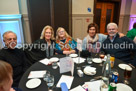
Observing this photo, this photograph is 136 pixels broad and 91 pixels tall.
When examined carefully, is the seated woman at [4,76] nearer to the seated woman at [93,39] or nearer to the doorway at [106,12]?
the seated woman at [93,39]

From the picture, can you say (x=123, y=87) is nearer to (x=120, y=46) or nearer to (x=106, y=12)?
(x=120, y=46)

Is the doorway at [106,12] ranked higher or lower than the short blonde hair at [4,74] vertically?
higher

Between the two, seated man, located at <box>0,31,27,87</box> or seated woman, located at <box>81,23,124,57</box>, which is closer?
seated man, located at <box>0,31,27,87</box>

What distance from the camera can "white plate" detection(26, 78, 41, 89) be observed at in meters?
0.94

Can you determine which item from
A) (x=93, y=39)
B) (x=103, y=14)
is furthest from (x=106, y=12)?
(x=93, y=39)

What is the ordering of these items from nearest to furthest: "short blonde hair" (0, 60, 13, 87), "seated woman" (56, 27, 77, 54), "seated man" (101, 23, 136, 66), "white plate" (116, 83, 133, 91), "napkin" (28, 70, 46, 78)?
"short blonde hair" (0, 60, 13, 87) → "white plate" (116, 83, 133, 91) → "napkin" (28, 70, 46, 78) → "seated man" (101, 23, 136, 66) → "seated woman" (56, 27, 77, 54)

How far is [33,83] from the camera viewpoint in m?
0.98

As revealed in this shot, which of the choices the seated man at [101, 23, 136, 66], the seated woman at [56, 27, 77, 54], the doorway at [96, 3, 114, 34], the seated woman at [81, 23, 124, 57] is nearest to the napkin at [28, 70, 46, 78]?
the seated woman at [56, 27, 77, 54]

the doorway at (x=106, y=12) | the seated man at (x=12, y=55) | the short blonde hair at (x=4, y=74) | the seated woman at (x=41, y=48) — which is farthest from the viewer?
the doorway at (x=106, y=12)

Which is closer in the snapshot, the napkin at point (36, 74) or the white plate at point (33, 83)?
the white plate at point (33, 83)

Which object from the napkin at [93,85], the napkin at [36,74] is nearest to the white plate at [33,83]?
the napkin at [36,74]

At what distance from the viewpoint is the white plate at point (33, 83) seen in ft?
3.07

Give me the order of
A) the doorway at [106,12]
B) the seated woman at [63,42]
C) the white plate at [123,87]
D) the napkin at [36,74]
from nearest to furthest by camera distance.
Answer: the white plate at [123,87], the napkin at [36,74], the seated woman at [63,42], the doorway at [106,12]

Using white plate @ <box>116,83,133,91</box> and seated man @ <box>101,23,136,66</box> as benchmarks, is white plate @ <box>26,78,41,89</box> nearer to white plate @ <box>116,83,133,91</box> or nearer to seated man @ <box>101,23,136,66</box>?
white plate @ <box>116,83,133,91</box>
